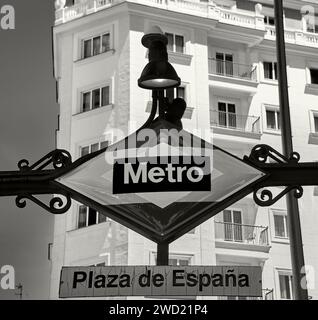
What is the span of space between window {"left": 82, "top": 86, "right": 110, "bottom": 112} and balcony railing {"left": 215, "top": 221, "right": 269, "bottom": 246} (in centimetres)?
599

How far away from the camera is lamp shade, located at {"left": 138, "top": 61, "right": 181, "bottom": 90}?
4.26 meters

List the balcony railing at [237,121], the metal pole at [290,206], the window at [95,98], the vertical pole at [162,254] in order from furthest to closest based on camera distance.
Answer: the balcony railing at [237,121], the window at [95,98], the metal pole at [290,206], the vertical pole at [162,254]

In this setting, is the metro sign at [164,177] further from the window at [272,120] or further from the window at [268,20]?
the window at [268,20]

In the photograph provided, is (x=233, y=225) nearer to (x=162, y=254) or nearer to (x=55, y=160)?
(x=55, y=160)

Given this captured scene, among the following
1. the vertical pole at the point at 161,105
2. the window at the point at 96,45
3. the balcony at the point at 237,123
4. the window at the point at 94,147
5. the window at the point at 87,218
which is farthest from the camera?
the balcony at the point at 237,123

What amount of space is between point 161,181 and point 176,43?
81.0ft

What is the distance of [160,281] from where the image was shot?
10.1ft

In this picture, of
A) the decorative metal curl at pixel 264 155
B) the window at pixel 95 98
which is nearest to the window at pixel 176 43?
the window at pixel 95 98

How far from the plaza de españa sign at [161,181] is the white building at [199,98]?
1921cm

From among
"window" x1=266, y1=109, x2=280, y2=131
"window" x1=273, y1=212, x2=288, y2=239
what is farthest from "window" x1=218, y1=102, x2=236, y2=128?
"window" x1=273, y1=212, x2=288, y2=239

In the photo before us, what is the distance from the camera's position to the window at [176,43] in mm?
27625

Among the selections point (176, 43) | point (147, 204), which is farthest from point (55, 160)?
point (176, 43)
